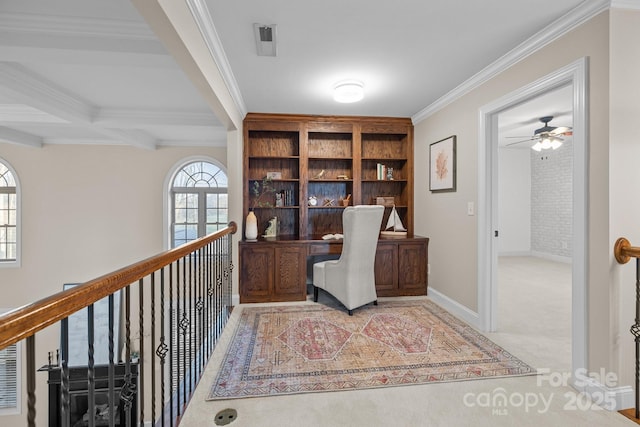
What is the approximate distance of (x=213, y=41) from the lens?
82.9 inches

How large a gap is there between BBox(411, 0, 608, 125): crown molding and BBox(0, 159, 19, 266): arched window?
Answer: 6832mm

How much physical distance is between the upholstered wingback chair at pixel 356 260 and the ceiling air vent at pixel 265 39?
1554 mm

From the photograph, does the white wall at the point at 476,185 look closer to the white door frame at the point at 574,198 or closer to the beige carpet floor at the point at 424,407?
the white door frame at the point at 574,198

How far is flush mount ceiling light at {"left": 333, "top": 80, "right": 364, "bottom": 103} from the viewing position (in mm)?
2863

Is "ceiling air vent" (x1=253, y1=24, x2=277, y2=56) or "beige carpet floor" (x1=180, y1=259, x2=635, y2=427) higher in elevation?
"ceiling air vent" (x1=253, y1=24, x2=277, y2=56)

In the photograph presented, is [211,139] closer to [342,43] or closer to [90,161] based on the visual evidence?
[90,161]

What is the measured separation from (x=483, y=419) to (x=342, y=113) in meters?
3.36

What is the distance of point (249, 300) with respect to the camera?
140 inches

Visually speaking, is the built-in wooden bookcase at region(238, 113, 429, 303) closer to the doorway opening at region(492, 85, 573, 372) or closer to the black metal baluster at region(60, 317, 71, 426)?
the doorway opening at region(492, 85, 573, 372)

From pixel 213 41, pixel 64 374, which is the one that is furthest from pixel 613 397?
pixel 213 41

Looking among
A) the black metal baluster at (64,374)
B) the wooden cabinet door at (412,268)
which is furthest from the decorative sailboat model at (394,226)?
the black metal baluster at (64,374)

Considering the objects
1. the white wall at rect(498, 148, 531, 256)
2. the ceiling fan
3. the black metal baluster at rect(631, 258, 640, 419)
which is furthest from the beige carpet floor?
the white wall at rect(498, 148, 531, 256)

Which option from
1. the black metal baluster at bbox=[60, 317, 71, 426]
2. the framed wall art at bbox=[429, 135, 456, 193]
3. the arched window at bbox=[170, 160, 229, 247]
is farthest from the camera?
the arched window at bbox=[170, 160, 229, 247]

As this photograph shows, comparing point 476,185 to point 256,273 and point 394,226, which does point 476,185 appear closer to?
point 394,226
